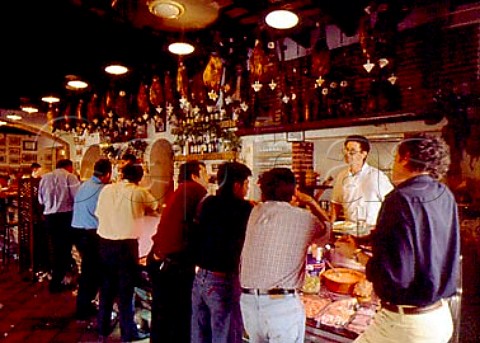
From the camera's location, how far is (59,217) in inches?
266

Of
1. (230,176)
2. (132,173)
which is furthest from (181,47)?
(230,176)

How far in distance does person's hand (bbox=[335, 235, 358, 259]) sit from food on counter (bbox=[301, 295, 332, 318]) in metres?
0.45

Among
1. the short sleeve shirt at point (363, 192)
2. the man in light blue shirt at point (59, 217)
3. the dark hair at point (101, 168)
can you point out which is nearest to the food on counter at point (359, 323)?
the short sleeve shirt at point (363, 192)

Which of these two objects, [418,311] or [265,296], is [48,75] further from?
[418,311]

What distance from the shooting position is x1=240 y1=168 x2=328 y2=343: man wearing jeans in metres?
2.72

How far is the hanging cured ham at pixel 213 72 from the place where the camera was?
4.89 meters

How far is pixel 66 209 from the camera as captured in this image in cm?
679

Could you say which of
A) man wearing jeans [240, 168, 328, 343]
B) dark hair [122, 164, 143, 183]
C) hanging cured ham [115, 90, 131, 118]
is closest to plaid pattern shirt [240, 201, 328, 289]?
man wearing jeans [240, 168, 328, 343]

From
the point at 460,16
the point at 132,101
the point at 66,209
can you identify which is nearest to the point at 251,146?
the point at 132,101

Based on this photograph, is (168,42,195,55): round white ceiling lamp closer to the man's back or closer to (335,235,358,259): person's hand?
(335,235,358,259): person's hand

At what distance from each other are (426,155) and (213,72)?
312 cm

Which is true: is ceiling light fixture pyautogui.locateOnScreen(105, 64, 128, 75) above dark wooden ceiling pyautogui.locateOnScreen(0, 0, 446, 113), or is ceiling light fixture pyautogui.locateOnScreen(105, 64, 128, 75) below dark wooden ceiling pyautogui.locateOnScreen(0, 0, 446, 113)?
below

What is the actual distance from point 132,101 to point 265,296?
4.93m

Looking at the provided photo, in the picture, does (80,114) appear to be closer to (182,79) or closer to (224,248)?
(182,79)
